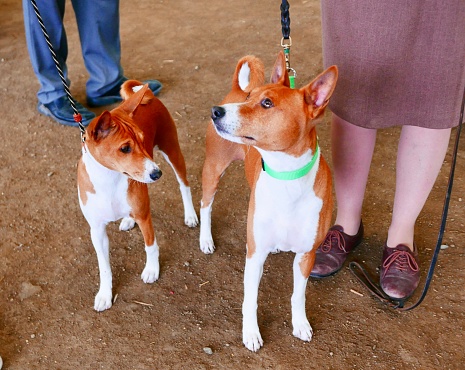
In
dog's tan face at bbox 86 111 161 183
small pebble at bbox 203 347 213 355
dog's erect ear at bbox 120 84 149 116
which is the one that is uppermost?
dog's erect ear at bbox 120 84 149 116

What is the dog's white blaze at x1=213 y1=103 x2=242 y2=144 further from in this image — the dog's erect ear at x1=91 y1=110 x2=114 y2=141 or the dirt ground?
the dirt ground

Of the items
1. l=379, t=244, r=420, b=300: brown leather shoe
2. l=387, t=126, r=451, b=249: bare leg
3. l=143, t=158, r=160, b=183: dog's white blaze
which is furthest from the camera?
l=379, t=244, r=420, b=300: brown leather shoe

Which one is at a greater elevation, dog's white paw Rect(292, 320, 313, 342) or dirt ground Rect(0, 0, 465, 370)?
dog's white paw Rect(292, 320, 313, 342)

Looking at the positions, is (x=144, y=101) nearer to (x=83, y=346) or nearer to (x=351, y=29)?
(x=351, y=29)

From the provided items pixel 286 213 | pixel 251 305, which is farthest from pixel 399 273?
pixel 286 213

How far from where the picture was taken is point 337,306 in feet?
7.23

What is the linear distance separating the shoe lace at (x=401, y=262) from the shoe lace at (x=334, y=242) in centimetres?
20

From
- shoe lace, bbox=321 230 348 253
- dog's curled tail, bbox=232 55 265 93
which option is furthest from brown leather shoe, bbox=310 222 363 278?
dog's curled tail, bbox=232 55 265 93

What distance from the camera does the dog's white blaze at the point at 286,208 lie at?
1616 millimetres

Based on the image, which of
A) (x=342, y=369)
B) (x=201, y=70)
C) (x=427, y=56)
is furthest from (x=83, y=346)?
(x=201, y=70)

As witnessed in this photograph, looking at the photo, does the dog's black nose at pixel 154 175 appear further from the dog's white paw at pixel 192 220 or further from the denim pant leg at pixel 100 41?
the denim pant leg at pixel 100 41

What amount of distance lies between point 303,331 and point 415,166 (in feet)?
2.59

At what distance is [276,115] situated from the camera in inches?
58.9

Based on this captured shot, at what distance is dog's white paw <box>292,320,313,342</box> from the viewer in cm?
205
